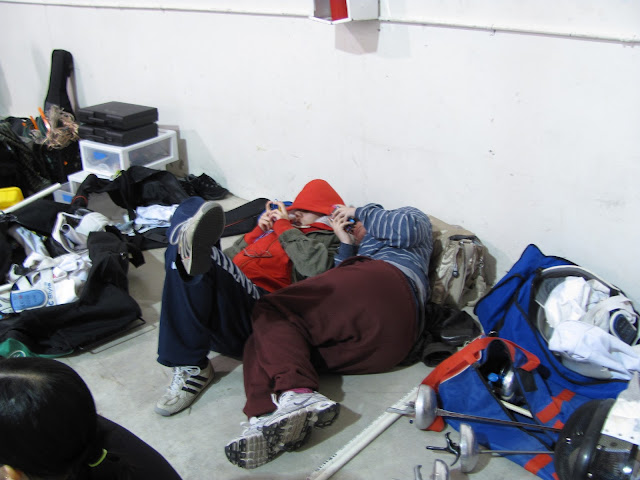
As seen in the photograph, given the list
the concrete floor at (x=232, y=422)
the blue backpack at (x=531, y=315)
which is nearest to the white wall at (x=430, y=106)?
the blue backpack at (x=531, y=315)

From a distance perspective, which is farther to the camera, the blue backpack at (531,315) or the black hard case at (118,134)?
the black hard case at (118,134)

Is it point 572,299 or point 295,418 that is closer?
point 295,418

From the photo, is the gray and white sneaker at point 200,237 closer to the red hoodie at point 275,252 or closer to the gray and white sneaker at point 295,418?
the gray and white sneaker at point 295,418

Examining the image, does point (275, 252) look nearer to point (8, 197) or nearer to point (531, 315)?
point (531, 315)

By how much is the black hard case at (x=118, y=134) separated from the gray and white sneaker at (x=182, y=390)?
179 cm

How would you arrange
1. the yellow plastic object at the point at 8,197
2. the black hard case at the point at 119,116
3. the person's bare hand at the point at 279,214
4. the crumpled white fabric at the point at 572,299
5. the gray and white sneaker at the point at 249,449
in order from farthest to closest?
the black hard case at the point at 119,116 < the yellow plastic object at the point at 8,197 < the person's bare hand at the point at 279,214 < the crumpled white fabric at the point at 572,299 < the gray and white sneaker at the point at 249,449

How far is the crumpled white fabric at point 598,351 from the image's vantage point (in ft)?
5.57

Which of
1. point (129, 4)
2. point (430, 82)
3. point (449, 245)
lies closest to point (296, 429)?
point (449, 245)

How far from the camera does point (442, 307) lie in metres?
2.20

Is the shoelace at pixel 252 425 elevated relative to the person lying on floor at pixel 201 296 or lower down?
lower down

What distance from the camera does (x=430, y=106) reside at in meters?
2.39

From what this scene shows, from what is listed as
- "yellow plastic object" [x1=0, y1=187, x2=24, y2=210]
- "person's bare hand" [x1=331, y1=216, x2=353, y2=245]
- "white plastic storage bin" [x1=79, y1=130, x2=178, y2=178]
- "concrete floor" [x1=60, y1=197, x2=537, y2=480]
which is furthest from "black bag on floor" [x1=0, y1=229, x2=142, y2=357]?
"white plastic storage bin" [x1=79, y1=130, x2=178, y2=178]

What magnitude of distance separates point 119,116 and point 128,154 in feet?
0.70

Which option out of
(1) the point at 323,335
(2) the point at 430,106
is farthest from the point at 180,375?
(2) the point at 430,106
